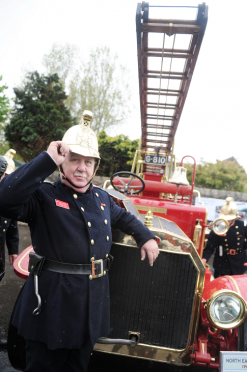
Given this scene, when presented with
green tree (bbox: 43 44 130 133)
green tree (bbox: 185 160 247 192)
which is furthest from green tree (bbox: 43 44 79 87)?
green tree (bbox: 185 160 247 192)

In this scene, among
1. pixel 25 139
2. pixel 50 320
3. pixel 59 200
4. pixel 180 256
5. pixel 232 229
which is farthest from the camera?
pixel 25 139

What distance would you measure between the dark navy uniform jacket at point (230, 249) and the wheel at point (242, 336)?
262 centimetres

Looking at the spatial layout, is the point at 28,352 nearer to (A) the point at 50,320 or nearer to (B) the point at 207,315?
(A) the point at 50,320

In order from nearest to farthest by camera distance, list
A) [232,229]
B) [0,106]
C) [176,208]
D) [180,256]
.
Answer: [180,256]
[176,208]
[232,229]
[0,106]

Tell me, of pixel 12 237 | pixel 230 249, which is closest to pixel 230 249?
pixel 230 249

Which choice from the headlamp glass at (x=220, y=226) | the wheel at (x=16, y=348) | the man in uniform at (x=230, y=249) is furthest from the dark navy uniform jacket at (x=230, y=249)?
the wheel at (x=16, y=348)

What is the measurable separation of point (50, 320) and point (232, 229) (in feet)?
13.3

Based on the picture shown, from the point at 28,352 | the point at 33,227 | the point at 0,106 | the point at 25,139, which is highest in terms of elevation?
the point at 0,106

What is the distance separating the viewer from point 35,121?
16.8 m

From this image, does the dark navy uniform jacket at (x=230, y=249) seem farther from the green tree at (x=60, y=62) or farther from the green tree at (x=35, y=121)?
the green tree at (x=60, y=62)

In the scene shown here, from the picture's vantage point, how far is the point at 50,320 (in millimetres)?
1691

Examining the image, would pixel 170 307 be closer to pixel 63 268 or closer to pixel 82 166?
pixel 63 268

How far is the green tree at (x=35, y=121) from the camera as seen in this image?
16.8 meters

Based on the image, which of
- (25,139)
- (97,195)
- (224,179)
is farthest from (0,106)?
(97,195)
